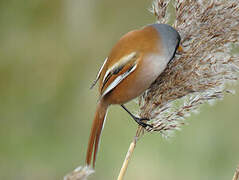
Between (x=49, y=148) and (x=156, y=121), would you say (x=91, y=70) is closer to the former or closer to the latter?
(x=49, y=148)

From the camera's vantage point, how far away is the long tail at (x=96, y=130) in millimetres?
2056

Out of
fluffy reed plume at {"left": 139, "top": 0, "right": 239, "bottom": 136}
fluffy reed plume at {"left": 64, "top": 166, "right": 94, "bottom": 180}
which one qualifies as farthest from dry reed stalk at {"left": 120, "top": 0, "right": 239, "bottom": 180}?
fluffy reed plume at {"left": 64, "top": 166, "right": 94, "bottom": 180}

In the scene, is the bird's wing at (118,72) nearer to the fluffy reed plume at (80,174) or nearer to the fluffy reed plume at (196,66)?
the fluffy reed plume at (196,66)

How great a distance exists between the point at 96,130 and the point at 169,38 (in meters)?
0.72

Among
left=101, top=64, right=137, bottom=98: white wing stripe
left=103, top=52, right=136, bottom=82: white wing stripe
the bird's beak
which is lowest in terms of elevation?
left=101, top=64, right=137, bottom=98: white wing stripe

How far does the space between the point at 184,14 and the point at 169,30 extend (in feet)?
0.48

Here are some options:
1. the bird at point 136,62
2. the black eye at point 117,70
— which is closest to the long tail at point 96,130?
the bird at point 136,62

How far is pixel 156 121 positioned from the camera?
2146mm

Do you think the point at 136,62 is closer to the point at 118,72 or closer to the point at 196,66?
the point at 118,72

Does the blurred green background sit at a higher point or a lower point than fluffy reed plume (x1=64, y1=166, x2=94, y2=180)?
lower

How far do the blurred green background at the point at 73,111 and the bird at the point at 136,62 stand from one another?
1632mm

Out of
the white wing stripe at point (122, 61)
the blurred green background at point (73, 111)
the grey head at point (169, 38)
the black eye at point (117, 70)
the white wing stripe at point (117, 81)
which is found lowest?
the blurred green background at point (73, 111)

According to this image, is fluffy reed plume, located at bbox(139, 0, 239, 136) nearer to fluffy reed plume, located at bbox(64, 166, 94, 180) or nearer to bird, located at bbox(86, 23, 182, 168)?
bird, located at bbox(86, 23, 182, 168)

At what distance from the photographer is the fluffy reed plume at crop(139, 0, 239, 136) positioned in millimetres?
2113
